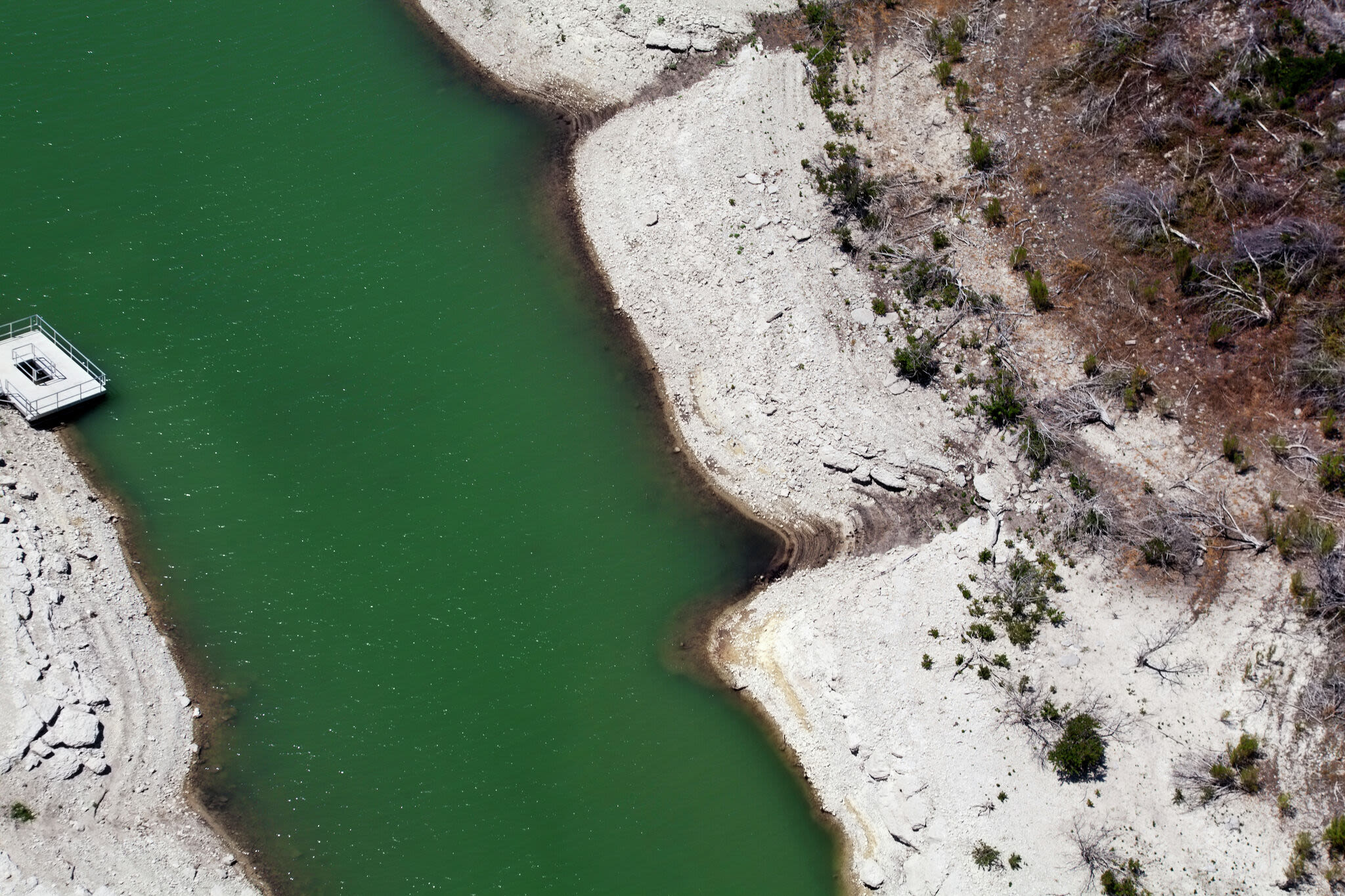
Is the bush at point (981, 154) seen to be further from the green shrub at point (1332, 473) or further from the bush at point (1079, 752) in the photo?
the bush at point (1079, 752)

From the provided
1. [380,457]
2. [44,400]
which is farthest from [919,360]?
[44,400]

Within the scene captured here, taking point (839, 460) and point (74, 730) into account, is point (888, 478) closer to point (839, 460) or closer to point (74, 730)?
point (839, 460)

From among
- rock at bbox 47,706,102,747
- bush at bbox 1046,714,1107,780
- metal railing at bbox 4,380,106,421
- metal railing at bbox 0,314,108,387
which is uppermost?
bush at bbox 1046,714,1107,780

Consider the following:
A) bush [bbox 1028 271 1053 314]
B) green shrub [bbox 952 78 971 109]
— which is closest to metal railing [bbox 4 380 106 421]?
bush [bbox 1028 271 1053 314]

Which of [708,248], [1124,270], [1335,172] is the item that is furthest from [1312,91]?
[708,248]

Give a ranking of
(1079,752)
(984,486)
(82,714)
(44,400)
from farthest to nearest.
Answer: (44,400), (984,486), (82,714), (1079,752)

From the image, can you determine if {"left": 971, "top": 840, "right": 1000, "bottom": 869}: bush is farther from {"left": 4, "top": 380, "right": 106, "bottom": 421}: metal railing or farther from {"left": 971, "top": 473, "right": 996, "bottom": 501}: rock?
{"left": 4, "top": 380, "right": 106, "bottom": 421}: metal railing

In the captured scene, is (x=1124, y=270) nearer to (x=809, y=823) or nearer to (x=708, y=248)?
(x=708, y=248)
